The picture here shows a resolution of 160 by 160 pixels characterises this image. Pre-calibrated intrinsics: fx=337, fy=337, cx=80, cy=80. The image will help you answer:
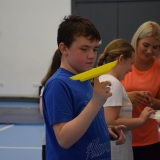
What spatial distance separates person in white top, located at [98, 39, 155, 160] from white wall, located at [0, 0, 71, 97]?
7.40 m

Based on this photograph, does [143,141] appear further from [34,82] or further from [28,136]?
[34,82]

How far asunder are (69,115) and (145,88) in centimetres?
112

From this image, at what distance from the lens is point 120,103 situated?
6.32 feet

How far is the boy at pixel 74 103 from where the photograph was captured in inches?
50.7

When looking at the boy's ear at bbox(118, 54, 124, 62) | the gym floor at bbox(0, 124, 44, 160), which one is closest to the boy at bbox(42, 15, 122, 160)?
the boy's ear at bbox(118, 54, 124, 62)

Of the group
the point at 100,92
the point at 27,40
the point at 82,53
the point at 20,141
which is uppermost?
the point at 82,53

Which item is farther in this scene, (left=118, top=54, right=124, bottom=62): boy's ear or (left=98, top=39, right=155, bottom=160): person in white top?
(left=118, top=54, right=124, bottom=62): boy's ear

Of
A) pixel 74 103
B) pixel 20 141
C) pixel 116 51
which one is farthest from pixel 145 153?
pixel 20 141

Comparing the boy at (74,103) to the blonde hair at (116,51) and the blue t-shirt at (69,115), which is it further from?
the blonde hair at (116,51)

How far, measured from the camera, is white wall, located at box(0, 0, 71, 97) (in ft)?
31.0

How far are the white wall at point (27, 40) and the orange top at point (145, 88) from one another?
7.19m

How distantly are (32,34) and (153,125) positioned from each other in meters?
7.63

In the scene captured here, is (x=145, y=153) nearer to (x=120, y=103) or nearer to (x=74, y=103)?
(x=120, y=103)

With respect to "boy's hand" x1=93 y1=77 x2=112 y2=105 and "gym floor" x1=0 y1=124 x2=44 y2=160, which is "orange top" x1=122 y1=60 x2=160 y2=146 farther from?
"gym floor" x1=0 y1=124 x2=44 y2=160
